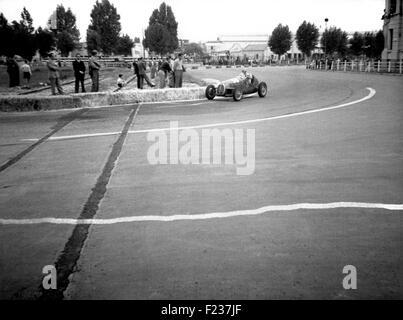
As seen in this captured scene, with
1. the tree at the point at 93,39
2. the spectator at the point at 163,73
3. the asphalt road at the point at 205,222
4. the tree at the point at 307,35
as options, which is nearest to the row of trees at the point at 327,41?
the tree at the point at 307,35

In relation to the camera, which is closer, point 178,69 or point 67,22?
point 178,69

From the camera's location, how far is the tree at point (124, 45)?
3771 inches

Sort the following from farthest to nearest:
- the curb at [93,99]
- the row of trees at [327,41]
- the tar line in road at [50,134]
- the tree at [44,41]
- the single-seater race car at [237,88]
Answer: the tree at [44,41] → the row of trees at [327,41] → the single-seater race car at [237,88] → the curb at [93,99] → the tar line in road at [50,134]

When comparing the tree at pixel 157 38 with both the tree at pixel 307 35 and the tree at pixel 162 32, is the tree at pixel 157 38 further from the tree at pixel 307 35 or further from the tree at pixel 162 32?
the tree at pixel 307 35

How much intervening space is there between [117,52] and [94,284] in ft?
324

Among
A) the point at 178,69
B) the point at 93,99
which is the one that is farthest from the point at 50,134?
the point at 178,69

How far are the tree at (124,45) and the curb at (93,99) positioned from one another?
277 feet

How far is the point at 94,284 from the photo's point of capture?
9.29 ft

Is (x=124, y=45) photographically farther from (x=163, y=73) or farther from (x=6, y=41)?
(x=163, y=73)

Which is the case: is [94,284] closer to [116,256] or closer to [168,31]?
[116,256]

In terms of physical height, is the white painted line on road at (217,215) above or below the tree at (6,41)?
below

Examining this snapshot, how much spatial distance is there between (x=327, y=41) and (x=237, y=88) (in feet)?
248

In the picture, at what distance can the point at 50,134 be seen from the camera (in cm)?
Answer: 919

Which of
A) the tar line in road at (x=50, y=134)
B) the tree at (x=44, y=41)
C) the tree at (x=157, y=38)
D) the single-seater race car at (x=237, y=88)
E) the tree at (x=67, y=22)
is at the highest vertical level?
the tree at (x=67, y=22)
